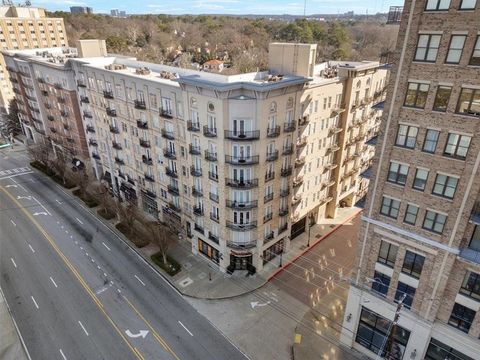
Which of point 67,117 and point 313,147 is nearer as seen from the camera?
point 313,147

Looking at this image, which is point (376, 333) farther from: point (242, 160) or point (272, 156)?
point (242, 160)

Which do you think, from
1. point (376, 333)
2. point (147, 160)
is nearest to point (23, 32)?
point (147, 160)

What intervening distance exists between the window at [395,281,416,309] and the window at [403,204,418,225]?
574cm

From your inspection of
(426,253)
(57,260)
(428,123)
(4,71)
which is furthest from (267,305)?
(4,71)

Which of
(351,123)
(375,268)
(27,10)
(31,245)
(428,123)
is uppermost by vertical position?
(27,10)

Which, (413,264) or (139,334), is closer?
(413,264)

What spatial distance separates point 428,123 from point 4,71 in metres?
110

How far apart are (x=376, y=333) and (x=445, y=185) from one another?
15903 mm

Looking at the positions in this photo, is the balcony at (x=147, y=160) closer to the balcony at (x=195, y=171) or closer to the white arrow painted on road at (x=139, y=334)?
the balcony at (x=195, y=171)

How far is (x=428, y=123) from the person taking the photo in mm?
22641

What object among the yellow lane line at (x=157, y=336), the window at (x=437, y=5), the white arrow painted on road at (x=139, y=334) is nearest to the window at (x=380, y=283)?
the yellow lane line at (x=157, y=336)

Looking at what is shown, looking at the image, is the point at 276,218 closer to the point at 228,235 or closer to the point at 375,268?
the point at 228,235

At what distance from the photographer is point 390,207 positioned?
26281 millimetres

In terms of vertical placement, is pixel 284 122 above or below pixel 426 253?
above
